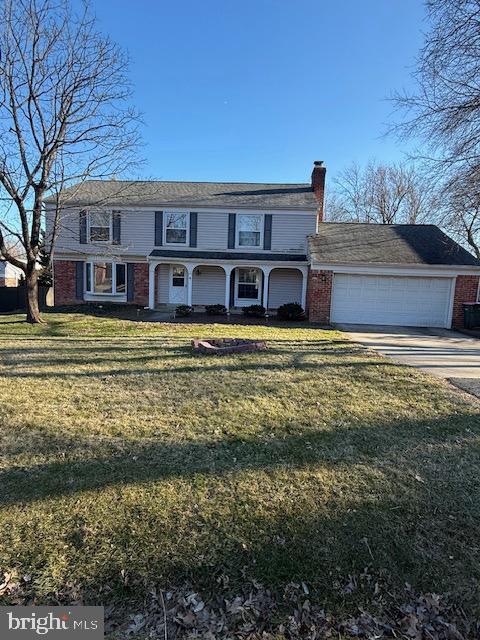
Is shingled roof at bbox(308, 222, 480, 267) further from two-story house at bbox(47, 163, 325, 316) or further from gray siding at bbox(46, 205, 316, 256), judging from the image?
two-story house at bbox(47, 163, 325, 316)

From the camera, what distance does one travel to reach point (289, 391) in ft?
17.6

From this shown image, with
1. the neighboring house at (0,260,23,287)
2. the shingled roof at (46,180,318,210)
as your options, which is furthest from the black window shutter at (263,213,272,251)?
the neighboring house at (0,260,23,287)

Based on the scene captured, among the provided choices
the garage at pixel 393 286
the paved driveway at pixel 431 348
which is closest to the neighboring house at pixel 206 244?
the garage at pixel 393 286

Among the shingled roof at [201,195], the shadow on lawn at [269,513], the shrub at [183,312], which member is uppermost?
the shingled roof at [201,195]

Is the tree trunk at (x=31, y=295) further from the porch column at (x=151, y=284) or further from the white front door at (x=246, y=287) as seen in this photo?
the white front door at (x=246, y=287)

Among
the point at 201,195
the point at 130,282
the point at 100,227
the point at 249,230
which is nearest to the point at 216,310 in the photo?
the point at 249,230

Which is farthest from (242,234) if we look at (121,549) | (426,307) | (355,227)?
(121,549)

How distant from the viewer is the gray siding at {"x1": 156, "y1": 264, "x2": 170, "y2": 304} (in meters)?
18.6

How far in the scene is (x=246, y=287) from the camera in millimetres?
18422

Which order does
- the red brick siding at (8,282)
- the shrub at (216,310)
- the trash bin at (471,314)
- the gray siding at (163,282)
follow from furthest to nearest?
the red brick siding at (8,282) → the gray siding at (163,282) → the shrub at (216,310) → the trash bin at (471,314)

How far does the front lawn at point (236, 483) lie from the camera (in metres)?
2.25

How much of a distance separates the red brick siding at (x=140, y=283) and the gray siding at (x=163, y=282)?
0.63 m

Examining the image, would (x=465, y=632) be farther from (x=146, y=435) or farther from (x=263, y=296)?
(x=263, y=296)

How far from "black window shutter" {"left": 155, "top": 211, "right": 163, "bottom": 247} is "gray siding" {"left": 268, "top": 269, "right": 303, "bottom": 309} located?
5371 millimetres
